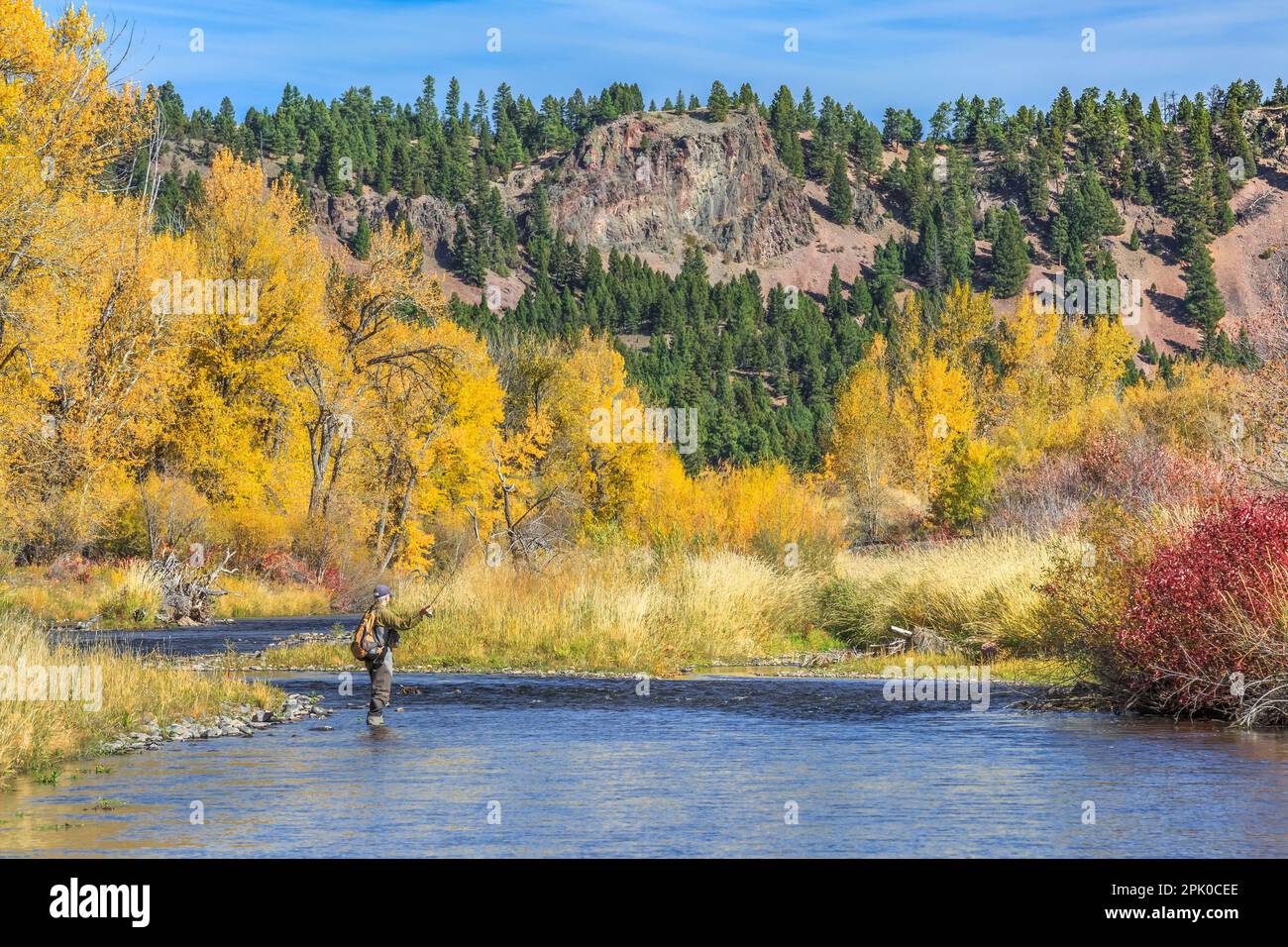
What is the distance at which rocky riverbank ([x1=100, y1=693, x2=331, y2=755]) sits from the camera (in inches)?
671

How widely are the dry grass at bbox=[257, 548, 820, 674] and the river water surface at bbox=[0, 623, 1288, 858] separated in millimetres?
Answer: 6503

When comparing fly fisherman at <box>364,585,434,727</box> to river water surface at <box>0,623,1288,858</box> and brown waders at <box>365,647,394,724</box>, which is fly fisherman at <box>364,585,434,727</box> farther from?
river water surface at <box>0,623,1288,858</box>

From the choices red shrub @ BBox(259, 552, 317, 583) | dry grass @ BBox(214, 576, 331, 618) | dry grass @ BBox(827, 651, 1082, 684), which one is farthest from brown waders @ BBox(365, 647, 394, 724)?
red shrub @ BBox(259, 552, 317, 583)

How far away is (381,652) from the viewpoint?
741 inches

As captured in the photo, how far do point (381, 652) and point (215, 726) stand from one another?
227cm

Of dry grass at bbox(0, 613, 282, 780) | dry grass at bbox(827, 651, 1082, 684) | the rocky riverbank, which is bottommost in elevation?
dry grass at bbox(827, 651, 1082, 684)

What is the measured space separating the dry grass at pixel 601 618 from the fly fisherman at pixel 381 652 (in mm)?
8226

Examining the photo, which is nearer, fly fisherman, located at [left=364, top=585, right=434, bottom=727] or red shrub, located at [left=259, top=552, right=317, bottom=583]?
fly fisherman, located at [left=364, top=585, right=434, bottom=727]

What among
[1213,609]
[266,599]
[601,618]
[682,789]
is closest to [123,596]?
[266,599]

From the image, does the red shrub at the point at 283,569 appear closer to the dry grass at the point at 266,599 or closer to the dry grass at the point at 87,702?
the dry grass at the point at 266,599

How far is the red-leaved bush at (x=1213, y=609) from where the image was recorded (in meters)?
17.3
